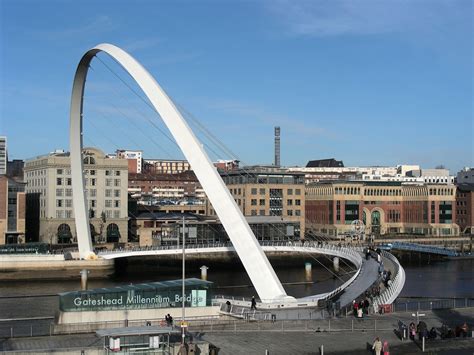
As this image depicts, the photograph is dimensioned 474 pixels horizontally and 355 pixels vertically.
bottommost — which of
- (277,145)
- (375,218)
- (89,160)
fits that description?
(375,218)

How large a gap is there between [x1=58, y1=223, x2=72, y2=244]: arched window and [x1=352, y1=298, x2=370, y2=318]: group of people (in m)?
54.4

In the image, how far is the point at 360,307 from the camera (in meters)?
30.7

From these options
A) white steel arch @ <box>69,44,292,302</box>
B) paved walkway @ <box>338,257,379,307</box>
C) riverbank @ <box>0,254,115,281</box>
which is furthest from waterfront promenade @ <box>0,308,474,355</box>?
riverbank @ <box>0,254,115,281</box>

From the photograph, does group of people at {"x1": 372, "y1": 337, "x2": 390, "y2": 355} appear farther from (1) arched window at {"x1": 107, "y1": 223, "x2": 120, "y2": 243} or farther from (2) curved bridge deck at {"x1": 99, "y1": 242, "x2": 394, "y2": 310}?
(1) arched window at {"x1": 107, "y1": 223, "x2": 120, "y2": 243}

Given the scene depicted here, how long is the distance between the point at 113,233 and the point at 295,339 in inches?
2368

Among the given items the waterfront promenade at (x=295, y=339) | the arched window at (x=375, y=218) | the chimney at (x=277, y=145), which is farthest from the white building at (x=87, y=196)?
the chimney at (x=277, y=145)

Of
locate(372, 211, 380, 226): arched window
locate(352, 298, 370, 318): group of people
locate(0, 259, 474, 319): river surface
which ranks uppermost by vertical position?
locate(372, 211, 380, 226): arched window

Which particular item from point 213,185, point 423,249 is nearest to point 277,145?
point 423,249

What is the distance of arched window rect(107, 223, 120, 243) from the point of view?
274ft

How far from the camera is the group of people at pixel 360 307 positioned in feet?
97.7

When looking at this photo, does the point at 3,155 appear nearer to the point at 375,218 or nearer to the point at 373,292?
the point at 375,218

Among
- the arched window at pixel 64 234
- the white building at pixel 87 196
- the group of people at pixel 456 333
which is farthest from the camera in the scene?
the white building at pixel 87 196

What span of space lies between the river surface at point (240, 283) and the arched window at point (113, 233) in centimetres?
1391

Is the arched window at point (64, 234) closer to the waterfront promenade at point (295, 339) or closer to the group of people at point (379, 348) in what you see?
the waterfront promenade at point (295, 339)
